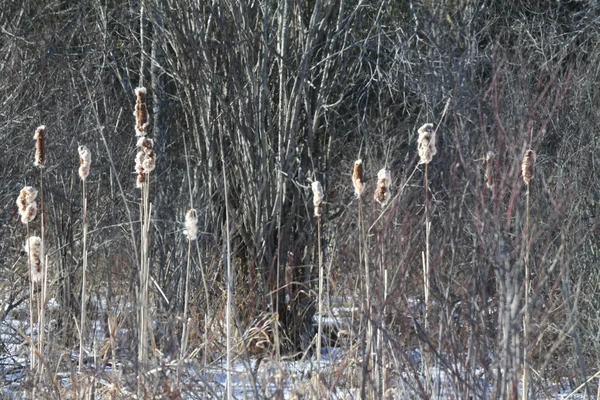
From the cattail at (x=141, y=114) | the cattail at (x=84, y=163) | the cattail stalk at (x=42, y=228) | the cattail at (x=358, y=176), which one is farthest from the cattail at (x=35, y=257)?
the cattail at (x=358, y=176)

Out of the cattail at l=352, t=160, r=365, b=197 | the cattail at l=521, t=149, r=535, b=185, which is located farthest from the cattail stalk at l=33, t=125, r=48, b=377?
the cattail at l=521, t=149, r=535, b=185

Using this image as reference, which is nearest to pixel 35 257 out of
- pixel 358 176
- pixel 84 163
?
pixel 84 163

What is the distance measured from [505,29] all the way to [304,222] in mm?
4132

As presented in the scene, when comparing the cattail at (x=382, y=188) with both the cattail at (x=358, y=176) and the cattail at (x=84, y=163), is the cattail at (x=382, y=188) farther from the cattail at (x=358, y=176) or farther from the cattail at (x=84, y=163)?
the cattail at (x=84, y=163)

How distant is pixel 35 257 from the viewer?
10.2ft

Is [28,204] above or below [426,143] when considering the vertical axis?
below

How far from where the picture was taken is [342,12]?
5750 mm

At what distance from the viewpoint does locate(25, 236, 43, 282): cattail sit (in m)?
3.08

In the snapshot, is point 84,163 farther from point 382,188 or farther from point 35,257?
point 382,188

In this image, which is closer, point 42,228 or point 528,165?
point 528,165

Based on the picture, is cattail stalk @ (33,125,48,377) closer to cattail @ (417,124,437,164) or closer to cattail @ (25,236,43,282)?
cattail @ (25,236,43,282)

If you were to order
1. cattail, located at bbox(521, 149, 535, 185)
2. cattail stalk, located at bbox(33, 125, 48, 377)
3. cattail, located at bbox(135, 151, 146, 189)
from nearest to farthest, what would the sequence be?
cattail, located at bbox(521, 149, 535, 185)
cattail stalk, located at bbox(33, 125, 48, 377)
cattail, located at bbox(135, 151, 146, 189)

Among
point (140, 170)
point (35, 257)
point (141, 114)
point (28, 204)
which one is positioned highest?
point (141, 114)

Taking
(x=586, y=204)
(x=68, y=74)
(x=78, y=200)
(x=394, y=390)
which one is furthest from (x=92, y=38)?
(x=394, y=390)
